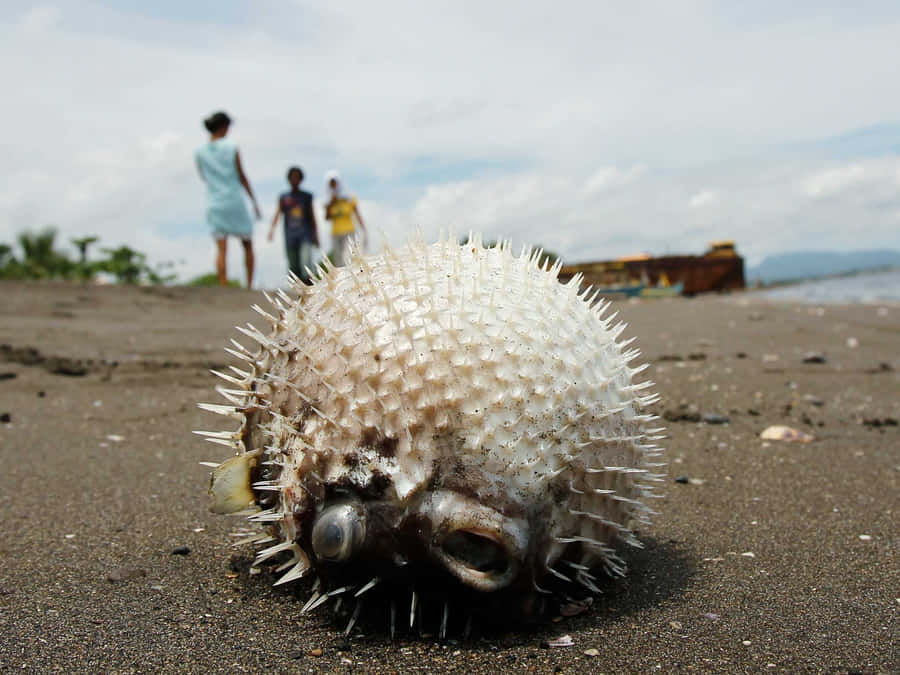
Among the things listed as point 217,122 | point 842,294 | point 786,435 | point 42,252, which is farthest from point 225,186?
point 842,294

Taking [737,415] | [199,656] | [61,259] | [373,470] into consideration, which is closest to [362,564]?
[373,470]

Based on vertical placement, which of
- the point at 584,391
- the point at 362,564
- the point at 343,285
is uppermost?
the point at 343,285

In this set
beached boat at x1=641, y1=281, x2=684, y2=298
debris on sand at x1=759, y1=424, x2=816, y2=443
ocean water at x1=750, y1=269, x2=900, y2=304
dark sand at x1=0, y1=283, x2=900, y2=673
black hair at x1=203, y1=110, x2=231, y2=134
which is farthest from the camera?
beached boat at x1=641, y1=281, x2=684, y2=298

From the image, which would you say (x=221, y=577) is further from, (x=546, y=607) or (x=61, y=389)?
(x=61, y=389)

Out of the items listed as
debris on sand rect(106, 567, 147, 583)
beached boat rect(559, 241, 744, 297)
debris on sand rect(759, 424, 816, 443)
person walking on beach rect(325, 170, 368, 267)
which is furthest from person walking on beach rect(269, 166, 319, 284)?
beached boat rect(559, 241, 744, 297)

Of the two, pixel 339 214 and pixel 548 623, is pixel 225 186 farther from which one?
pixel 548 623

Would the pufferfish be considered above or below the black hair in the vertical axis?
below

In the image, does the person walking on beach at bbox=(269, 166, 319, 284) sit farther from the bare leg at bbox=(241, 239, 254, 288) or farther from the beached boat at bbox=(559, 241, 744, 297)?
the beached boat at bbox=(559, 241, 744, 297)

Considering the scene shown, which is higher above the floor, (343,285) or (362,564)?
(343,285)
